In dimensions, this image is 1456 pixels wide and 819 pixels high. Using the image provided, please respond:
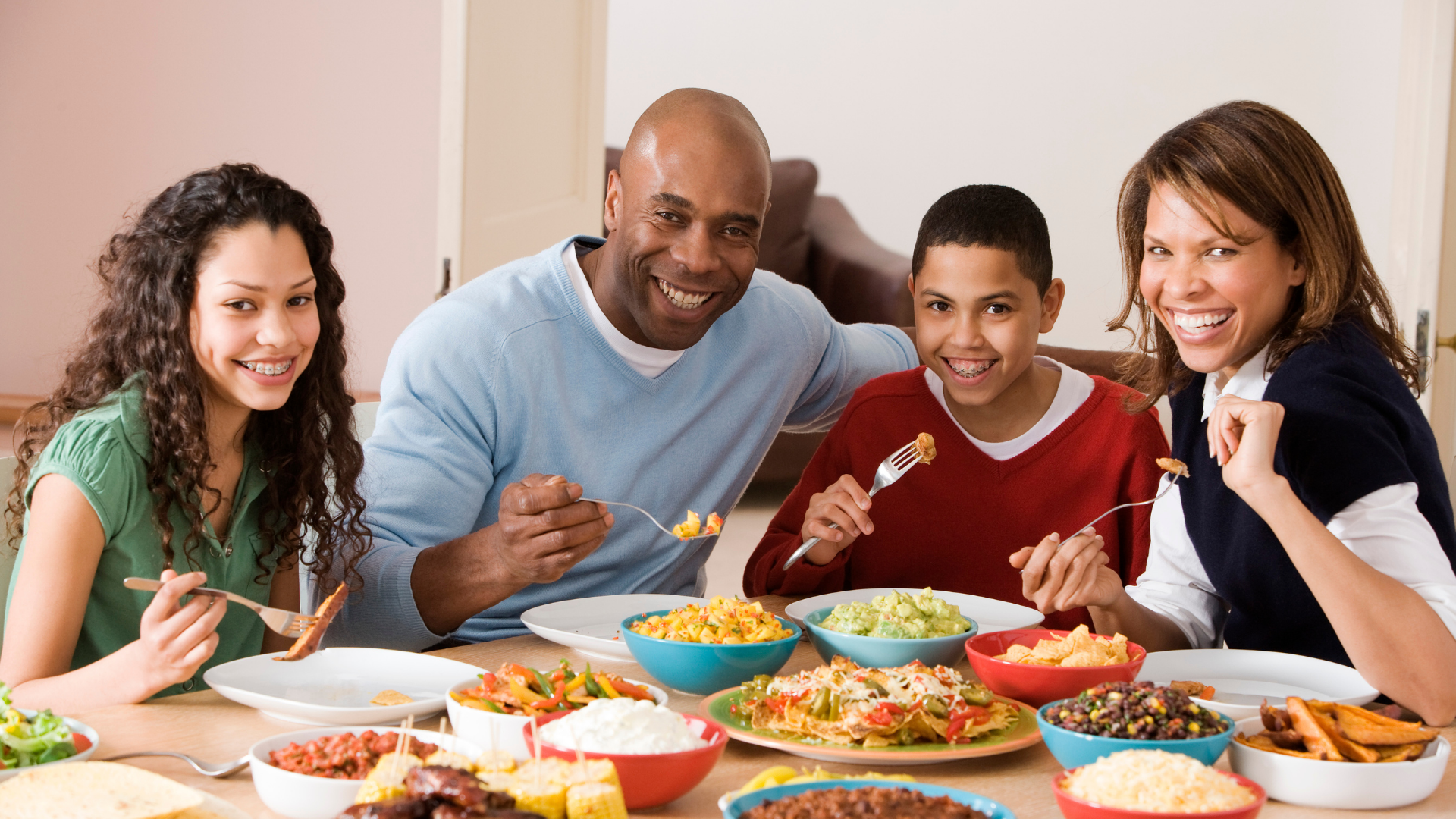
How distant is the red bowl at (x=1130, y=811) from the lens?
89 cm

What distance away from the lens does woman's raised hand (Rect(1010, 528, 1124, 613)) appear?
157cm

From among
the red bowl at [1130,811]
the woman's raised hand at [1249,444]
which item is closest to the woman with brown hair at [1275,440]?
the woman's raised hand at [1249,444]

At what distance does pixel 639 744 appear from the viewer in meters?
1.01

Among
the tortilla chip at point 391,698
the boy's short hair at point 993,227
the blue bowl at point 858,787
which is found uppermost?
the boy's short hair at point 993,227

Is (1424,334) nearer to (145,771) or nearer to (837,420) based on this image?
(837,420)

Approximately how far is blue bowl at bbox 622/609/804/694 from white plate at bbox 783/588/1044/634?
24 centimetres

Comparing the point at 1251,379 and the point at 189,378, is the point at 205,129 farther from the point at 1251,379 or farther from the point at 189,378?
the point at 1251,379

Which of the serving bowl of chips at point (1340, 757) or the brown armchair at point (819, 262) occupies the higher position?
the brown armchair at point (819, 262)

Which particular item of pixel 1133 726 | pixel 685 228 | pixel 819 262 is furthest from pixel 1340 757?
pixel 819 262

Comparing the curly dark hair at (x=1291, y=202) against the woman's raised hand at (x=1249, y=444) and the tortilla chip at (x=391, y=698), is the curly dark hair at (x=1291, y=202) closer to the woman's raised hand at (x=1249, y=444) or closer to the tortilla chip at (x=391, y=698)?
the woman's raised hand at (x=1249, y=444)

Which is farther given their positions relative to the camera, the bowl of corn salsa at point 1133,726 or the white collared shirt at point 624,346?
the white collared shirt at point 624,346

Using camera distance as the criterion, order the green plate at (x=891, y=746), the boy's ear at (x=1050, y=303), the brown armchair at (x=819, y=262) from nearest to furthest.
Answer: the green plate at (x=891, y=746) < the boy's ear at (x=1050, y=303) < the brown armchair at (x=819, y=262)

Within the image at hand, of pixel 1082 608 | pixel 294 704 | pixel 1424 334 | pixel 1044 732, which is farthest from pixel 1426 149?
pixel 294 704

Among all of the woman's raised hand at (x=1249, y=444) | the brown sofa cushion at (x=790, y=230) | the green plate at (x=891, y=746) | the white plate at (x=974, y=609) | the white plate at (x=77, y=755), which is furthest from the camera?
the brown sofa cushion at (x=790, y=230)
